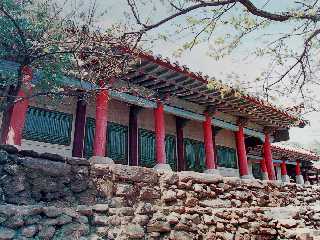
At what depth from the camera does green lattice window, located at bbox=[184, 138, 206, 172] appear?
10.9 m

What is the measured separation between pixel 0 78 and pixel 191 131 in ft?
21.6

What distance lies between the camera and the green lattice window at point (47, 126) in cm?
768

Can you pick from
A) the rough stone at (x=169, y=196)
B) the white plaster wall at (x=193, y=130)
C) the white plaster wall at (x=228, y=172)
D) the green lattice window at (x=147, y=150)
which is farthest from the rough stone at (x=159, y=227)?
the white plaster wall at (x=228, y=172)

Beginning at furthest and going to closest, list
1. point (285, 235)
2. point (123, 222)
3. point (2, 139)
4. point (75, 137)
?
point (75, 137)
point (2, 139)
point (285, 235)
point (123, 222)

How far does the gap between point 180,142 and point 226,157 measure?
8.72 ft

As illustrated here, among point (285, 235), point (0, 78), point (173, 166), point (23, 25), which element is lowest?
point (285, 235)

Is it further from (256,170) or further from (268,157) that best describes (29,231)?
(256,170)

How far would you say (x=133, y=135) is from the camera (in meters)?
9.38

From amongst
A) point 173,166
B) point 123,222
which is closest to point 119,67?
point 123,222

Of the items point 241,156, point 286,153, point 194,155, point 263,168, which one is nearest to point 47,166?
point 194,155

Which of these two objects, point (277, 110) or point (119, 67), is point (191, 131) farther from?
point (119, 67)

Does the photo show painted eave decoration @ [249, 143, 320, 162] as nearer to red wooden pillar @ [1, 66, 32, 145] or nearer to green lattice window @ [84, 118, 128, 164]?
green lattice window @ [84, 118, 128, 164]

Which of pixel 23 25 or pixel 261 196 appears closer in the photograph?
pixel 23 25

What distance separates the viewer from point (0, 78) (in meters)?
6.16
